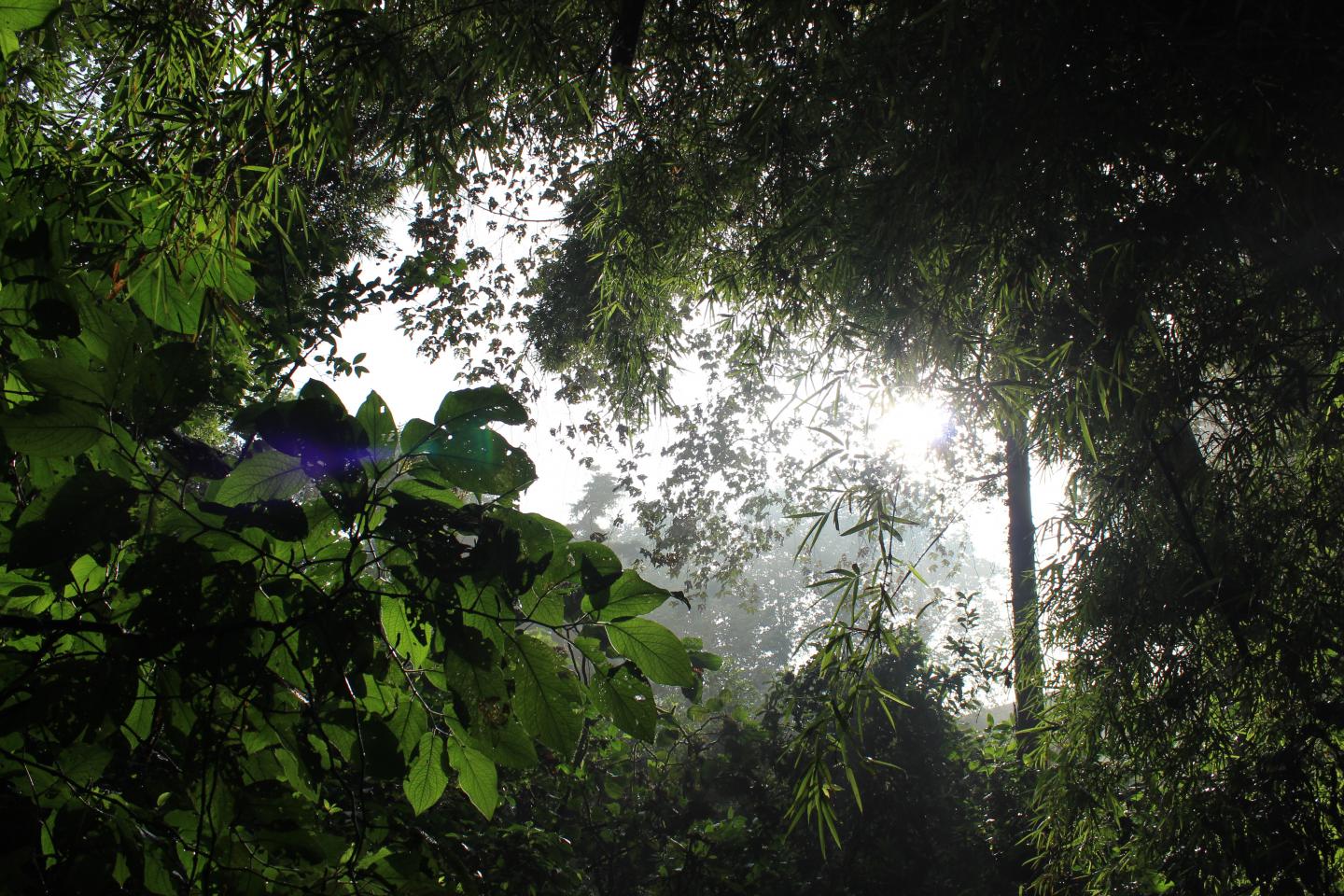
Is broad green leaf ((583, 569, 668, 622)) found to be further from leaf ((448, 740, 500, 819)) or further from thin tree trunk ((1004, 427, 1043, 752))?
thin tree trunk ((1004, 427, 1043, 752))

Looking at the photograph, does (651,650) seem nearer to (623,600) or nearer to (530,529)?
(623,600)

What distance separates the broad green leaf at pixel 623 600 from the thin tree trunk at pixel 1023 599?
192 cm

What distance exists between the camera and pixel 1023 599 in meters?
4.88

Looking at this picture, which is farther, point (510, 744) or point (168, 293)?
point (168, 293)

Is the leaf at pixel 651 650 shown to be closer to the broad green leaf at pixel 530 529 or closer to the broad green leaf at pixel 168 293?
the broad green leaf at pixel 530 529

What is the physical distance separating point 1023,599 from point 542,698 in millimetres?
5097

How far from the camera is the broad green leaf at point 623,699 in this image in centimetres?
60

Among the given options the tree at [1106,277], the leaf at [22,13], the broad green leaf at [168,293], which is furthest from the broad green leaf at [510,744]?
the tree at [1106,277]

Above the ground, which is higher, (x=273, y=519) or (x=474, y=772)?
(x=273, y=519)

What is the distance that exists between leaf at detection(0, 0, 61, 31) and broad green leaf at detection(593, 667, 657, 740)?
2.56 ft

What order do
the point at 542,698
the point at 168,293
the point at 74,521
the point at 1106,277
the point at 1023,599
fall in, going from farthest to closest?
the point at 1023,599 < the point at 1106,277 < the point at 168,293 < the point at 542,698 < the point at 74,521

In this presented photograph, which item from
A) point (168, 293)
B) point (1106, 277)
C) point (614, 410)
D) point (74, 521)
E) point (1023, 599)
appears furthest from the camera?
point (1023, 599)

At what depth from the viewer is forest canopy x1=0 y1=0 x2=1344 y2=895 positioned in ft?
1.77

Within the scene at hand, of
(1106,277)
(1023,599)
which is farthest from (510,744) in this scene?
(1023,599)
